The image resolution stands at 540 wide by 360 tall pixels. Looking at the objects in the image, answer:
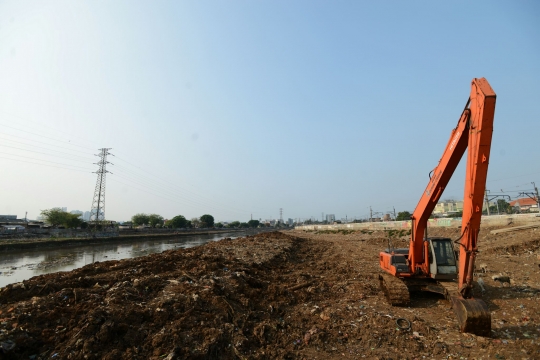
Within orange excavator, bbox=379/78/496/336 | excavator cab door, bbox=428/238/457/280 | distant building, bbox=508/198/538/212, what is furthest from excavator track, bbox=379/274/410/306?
distant building, bbox=508/198/538/212

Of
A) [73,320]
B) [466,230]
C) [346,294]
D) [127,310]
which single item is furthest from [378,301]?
[73,320]

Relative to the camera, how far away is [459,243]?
679 cm

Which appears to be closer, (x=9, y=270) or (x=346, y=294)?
(x=346, y=294)

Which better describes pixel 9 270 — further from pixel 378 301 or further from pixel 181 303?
pixel 378 301

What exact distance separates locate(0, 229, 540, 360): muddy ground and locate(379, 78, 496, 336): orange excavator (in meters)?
0.49

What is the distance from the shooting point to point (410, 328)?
6.61m

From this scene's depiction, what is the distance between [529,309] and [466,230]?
3358 millimetres

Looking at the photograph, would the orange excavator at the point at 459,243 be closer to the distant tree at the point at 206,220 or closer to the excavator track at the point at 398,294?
the excavator track at the point at 398,294

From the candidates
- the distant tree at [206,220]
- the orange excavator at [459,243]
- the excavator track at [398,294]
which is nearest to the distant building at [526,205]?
the orange excavator at [459,243]

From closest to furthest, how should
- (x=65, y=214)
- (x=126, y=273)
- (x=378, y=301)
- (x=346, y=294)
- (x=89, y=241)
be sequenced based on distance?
(x=378, y=301) < (x=346, y=294) < (x=126, y=273) < (x=89, y=241) < (x=65, y=214)

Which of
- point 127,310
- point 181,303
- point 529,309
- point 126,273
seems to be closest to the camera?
point 127,310

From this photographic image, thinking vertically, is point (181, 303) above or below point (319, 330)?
above

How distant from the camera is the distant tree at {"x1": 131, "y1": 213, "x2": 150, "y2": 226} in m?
104

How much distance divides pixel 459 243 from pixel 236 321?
17.8 ft
